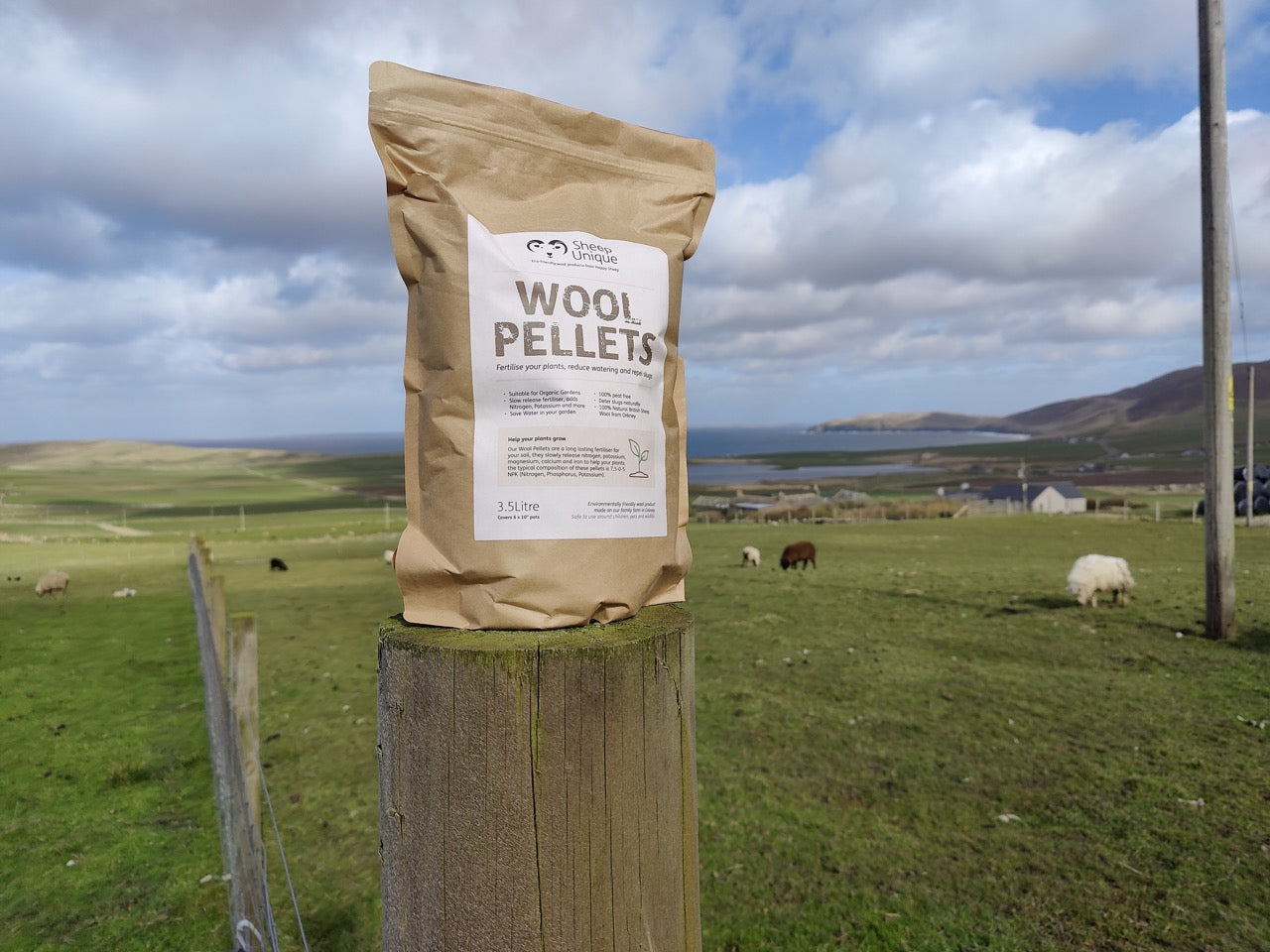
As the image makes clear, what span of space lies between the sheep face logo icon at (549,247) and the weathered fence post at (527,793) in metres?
0.71

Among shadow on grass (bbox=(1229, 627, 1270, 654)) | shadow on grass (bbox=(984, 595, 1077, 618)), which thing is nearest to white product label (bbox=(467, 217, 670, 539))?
shadow on grass (bbox=(1229, 627, 1270, 654))

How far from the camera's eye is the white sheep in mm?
9586

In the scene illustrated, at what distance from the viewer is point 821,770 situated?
5.45 meters

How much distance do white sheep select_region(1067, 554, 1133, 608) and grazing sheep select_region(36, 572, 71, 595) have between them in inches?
460

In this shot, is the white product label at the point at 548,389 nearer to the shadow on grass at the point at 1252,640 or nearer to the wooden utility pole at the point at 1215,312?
the shadow on grass at the point at 1252,640

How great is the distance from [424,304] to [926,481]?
8199cm

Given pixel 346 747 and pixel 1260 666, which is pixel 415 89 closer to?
pixel 346 747

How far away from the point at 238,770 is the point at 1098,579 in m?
10.2

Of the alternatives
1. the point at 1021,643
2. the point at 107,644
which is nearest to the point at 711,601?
the point at 1021,643

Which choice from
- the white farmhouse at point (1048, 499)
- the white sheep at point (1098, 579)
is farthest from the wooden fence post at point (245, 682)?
the white farmhouse at point (1048, 499)

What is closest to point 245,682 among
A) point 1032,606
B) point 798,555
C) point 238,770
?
point 238,770

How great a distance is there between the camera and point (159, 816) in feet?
13.6

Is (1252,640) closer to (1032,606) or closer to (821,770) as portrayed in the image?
(1032,606)

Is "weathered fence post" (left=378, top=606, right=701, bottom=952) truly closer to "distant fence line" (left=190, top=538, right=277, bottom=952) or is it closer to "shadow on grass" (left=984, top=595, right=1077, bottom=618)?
"distant fence line" (left=190, top=538, right=277, bottom=952)
